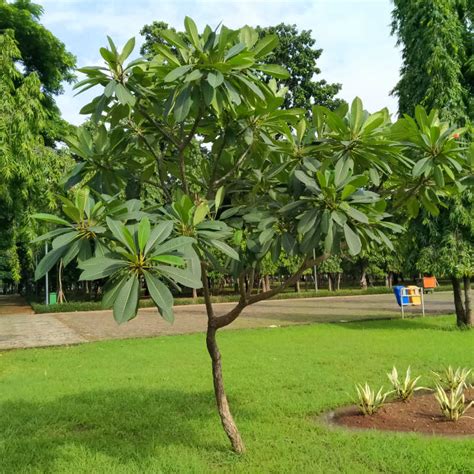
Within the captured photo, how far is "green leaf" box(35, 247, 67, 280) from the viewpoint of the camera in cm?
213

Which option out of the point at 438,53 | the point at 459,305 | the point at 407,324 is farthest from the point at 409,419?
the point at 438,53

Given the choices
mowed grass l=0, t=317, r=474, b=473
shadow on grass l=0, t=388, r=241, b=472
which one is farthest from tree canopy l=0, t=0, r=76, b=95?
shadow on grass l=0, t=388, r=241, b=472

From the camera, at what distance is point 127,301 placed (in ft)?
6.35

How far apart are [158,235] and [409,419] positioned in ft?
11.5

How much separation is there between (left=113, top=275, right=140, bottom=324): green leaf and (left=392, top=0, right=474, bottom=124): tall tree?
10360 mm

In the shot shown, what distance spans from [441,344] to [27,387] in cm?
691

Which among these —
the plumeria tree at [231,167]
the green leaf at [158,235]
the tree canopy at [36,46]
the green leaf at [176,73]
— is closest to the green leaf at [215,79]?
the plumeria tree at [231,167]

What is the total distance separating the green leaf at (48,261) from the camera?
6.98 ft

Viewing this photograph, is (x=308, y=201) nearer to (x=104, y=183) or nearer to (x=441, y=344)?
(x=104, y=183)

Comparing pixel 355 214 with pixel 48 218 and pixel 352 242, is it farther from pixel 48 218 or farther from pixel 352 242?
pixel 48 218

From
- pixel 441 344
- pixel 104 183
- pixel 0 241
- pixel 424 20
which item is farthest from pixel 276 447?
pixel 424 20

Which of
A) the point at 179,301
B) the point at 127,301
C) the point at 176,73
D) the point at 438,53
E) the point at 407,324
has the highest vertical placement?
the point at 438,53

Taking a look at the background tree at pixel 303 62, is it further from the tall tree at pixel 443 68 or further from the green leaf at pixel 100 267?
the green leaf at pixel 100 267

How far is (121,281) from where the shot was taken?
203cm
